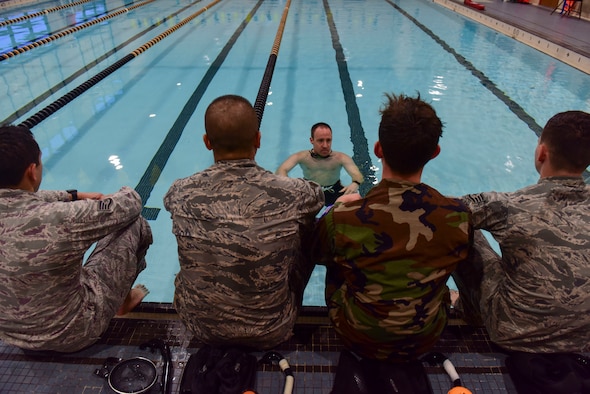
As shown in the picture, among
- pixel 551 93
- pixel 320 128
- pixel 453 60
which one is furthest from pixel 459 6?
pixel 320 128

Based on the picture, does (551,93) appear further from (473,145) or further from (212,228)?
(212,228)

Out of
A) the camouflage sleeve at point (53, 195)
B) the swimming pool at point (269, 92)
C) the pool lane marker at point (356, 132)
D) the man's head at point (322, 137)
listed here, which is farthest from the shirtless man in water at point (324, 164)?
the camouflage sleeve at point (53, 195)

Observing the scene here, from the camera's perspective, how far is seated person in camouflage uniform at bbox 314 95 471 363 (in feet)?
4.46

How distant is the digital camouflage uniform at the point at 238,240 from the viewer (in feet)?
4.79

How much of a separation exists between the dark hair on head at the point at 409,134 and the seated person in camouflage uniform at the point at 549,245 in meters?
0.38

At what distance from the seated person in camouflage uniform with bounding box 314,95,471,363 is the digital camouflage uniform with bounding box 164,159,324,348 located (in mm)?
198

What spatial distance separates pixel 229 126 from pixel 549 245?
129cm

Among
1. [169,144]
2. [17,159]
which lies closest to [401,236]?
[17,159]

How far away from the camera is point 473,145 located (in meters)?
→ 5.09

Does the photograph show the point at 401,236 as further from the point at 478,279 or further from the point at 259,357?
the point at 259,357

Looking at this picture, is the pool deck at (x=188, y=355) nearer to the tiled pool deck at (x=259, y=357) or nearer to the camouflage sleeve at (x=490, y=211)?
the tiled pool deck at (x=259, y=357)

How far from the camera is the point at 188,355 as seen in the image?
5.98ft

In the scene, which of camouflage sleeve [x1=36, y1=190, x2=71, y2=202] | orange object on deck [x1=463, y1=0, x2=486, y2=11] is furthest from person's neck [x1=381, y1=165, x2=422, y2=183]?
orange object on deck [x1=463, y1=0, x2=486, y2=11]

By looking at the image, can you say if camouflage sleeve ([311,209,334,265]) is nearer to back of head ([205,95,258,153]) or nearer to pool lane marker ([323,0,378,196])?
back of head ([205,95,258,153])
